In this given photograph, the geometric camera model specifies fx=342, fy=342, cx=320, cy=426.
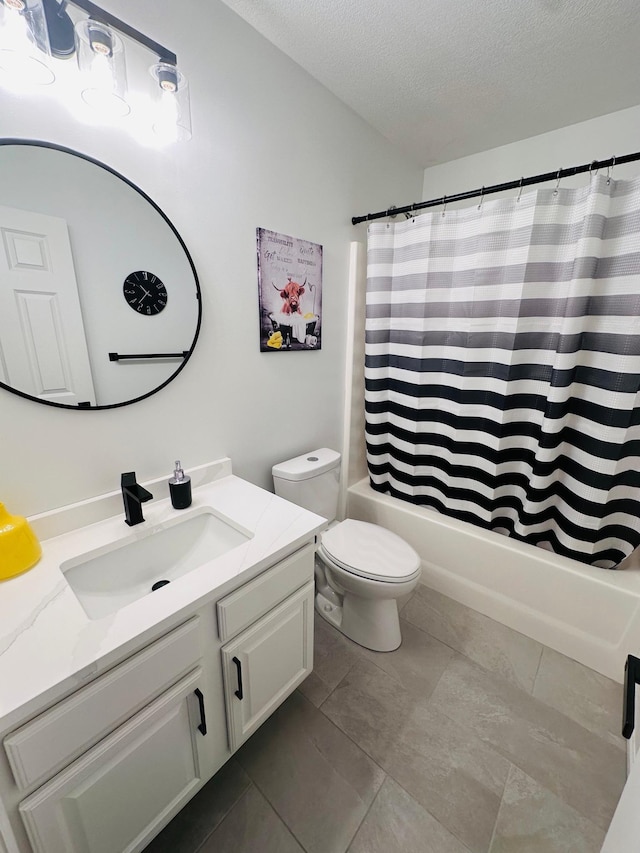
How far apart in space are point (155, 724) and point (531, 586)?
1560 mm

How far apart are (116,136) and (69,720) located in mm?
1381

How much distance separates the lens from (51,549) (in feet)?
3.07

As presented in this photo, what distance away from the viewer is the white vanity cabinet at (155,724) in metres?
0.60

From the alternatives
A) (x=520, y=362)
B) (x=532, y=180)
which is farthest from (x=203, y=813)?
(x=532, y=180)

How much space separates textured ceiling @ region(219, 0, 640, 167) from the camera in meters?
1.11

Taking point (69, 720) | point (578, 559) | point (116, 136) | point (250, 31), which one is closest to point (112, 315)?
point (116, 136)

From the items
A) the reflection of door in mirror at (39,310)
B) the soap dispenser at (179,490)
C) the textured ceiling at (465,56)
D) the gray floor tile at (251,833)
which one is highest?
the textured ceiling at (465,56)

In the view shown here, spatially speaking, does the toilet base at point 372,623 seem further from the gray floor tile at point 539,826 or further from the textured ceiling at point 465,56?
the textured ceiling at point 465,56

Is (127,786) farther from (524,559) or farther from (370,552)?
(524,559)

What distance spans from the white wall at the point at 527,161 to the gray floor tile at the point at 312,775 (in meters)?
1.21

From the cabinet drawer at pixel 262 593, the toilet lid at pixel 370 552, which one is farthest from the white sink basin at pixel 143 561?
the toilet lid at pixel 370 552

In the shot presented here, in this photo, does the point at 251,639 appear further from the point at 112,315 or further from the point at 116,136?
the point at 116,136

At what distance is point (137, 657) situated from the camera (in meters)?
0.70

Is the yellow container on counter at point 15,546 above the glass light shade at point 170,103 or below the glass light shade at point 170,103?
below
